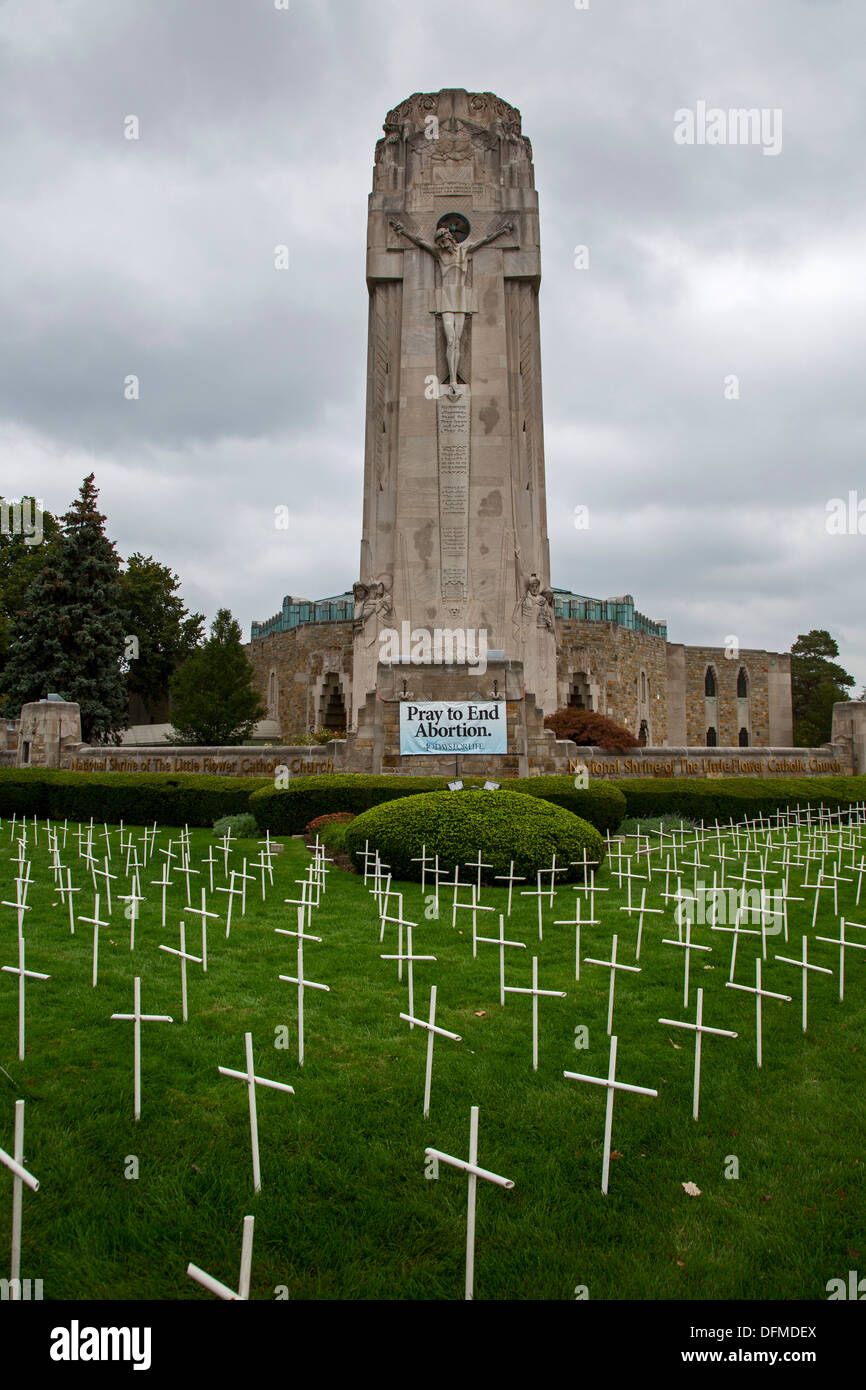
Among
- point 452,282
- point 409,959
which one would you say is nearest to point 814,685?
point 452,282

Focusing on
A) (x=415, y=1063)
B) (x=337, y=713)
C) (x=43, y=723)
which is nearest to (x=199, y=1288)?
(x=415, y=1063)

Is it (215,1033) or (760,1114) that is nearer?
(760,1114)

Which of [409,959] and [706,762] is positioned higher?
[706,762]

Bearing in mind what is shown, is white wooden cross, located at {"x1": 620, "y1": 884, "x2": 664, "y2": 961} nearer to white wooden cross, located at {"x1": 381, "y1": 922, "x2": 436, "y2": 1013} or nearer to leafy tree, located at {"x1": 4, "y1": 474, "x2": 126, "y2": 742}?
white wooden cross, located at {"x1": 381, "y1": 922, "x2": 436, "y2": 1013}

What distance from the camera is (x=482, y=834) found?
11.8 m

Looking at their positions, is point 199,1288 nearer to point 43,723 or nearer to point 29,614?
point 43,723

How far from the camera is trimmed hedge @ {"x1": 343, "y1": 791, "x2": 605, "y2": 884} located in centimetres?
1160

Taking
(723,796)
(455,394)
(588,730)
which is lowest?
(723,796)

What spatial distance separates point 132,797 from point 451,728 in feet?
24.8

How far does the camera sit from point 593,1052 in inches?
229

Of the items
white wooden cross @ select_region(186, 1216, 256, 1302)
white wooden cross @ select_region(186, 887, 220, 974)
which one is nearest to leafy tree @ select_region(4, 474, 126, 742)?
white wooden cross @ select_region(186, 887, 220, 974)

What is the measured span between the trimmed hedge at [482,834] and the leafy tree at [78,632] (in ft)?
80.7

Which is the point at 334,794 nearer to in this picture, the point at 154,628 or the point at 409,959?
the point at 409,959
